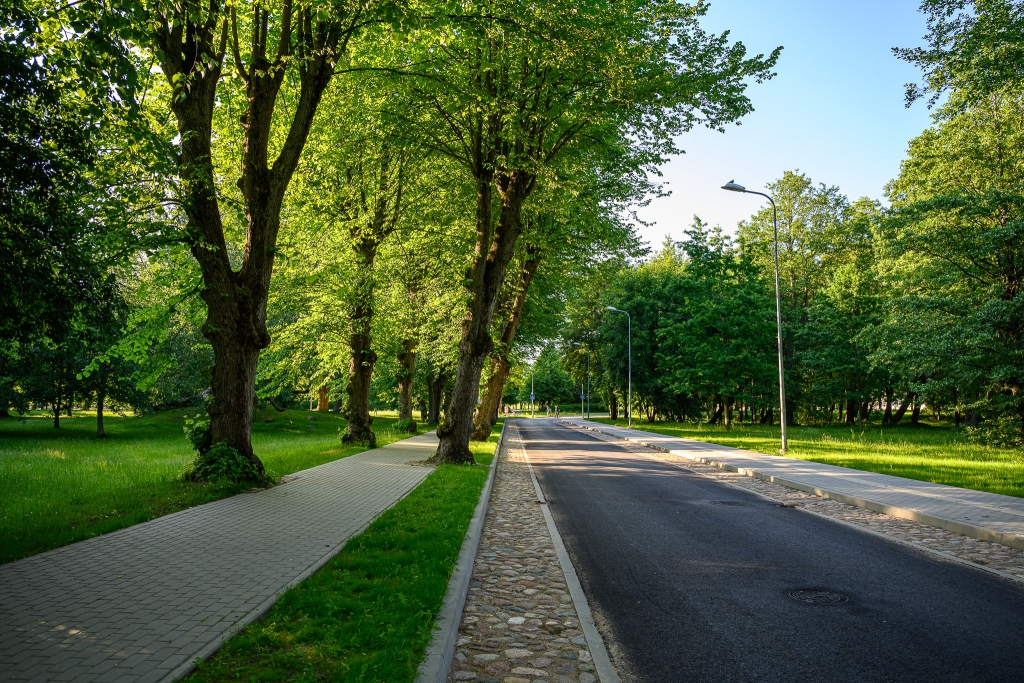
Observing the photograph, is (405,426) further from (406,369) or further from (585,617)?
(585,617)

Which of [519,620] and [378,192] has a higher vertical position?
[378,192]

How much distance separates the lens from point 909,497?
1112 centimetres

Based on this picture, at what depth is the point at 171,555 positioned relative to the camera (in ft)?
21.7

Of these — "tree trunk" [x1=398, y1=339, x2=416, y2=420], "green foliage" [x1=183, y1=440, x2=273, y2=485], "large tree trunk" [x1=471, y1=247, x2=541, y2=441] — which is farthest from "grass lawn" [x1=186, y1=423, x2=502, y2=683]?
"tree trunk" [x1=398, y1=339, x2=416, y2=420]

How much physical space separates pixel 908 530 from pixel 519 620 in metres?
6.80

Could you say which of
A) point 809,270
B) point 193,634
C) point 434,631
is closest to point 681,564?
point 434,631

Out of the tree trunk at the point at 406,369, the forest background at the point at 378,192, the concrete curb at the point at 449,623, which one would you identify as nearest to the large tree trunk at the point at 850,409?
the forest background at the point at 378,192

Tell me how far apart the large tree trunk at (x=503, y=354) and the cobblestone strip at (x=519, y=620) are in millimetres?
16796

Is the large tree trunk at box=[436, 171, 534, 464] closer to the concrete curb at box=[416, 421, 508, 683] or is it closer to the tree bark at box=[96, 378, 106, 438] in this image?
the concrete curb at box=[416, 421, 508, 683]

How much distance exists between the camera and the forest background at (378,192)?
21.9ft

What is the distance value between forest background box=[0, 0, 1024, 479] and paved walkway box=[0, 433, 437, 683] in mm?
2531

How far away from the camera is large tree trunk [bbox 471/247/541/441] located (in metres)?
25.5

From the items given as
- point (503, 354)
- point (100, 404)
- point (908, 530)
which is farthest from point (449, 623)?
point (100, 404)

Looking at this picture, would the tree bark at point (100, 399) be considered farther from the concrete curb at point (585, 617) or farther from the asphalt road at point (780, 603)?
the concrete curb at point (585, 617)
